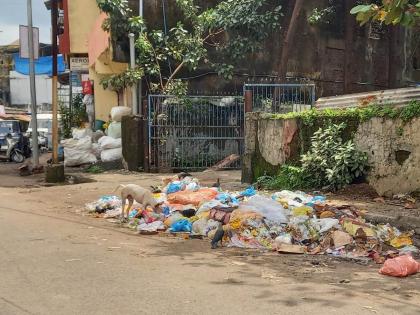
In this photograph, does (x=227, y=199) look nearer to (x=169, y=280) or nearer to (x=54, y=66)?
(x=169, y=280)

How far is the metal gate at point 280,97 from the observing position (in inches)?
523

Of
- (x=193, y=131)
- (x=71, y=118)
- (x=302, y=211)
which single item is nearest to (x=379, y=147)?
(x=302, y=211)

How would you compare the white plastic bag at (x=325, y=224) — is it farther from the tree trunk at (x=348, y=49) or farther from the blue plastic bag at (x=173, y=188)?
the tree trunk at (x=348, y=49)

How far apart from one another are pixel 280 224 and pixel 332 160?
2570 mm

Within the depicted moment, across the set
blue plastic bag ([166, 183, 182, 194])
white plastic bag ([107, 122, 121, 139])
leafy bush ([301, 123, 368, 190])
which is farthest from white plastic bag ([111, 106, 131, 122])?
leafy bush ([301, 123, 368, 190])

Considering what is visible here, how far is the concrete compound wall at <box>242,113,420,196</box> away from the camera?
8023 mm

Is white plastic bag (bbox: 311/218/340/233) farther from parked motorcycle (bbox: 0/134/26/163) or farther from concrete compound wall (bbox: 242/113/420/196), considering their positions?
parked motorcycle (bbox: 0/134/26/163)

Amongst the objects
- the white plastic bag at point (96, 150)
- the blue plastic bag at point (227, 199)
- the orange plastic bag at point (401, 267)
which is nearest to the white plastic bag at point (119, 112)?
the white plastic bag at point (96, 150)

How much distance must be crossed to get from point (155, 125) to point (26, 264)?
8767mm

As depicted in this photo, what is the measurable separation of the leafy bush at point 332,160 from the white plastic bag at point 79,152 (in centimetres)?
859

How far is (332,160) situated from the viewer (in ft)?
30.0

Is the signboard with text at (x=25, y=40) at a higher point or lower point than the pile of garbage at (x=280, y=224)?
higher

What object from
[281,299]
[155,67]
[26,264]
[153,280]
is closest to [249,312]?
[281,299]

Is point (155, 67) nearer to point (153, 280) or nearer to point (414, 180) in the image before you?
point (414, 180)
